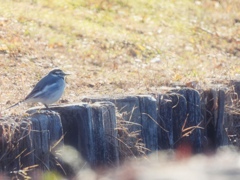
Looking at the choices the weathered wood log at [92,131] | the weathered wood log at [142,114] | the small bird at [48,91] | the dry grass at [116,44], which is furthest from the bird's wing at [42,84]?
the weathered wood log at [142,114]

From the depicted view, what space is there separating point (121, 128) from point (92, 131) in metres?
0.64

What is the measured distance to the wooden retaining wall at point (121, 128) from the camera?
891 centimetres

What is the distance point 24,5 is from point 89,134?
6.88m

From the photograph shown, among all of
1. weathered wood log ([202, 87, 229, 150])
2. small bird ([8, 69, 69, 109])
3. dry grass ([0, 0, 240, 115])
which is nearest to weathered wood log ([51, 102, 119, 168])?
small bird ([8, 69, 69, 109])

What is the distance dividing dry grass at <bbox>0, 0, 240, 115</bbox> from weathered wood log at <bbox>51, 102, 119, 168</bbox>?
0.73 meters

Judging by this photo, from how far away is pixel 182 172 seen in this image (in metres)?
10.1

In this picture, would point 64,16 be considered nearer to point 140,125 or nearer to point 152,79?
point 152,79

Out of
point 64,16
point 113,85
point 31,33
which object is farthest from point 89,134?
point 64,16

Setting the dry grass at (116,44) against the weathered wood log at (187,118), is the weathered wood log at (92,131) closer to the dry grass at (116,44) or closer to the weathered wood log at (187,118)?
the dry grass at (116,44)

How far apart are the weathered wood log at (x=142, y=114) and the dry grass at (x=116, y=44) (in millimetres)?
336

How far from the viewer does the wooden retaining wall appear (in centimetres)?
891

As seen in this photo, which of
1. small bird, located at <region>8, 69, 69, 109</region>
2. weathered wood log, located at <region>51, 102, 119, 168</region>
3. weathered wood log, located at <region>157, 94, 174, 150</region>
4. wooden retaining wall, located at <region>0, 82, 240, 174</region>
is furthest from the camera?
weathered wood log, located at <region>157, 94, 174, 150</region>

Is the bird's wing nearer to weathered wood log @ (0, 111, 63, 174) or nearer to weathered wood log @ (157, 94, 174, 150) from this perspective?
weathered wood log @ (0, 111, 63, 174)

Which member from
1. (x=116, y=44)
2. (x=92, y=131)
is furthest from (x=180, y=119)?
(x=116, y=44)
